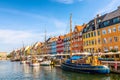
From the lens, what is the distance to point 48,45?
179125mm

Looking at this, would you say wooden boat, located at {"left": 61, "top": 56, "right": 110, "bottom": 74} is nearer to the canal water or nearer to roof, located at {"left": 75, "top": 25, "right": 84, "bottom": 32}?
the canal water

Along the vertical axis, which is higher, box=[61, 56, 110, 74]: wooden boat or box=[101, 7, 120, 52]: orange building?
box=[101, 7, 120, 52]: orange building

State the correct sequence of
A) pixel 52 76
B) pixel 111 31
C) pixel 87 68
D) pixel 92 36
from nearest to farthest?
pixel 52 76, pixel 87 68, pixel 111 31, pixel 92 36

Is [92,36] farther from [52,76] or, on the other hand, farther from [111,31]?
[52,76]

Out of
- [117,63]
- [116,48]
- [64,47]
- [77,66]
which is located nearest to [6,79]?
[77,66]

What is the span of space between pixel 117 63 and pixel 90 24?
46204 millimetres

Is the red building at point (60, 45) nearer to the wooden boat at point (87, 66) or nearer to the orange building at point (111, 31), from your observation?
the orange building at point (111, 31)

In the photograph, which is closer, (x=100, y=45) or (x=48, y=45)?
(x=100, y=45)

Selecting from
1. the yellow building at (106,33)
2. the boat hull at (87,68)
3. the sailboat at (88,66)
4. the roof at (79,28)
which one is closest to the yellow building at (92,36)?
the yellow building at (106,33)

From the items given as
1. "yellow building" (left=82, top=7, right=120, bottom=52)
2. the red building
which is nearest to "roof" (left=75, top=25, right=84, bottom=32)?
"yellow building" (left=82, top=7, right=120, bottom=52)

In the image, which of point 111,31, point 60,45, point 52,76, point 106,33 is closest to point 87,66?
point 52,76

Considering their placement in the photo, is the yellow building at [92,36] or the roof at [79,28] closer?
the yellow building at [92,36]

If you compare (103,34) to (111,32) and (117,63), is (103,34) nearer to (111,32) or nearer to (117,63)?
(111,32)

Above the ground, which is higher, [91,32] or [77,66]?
[91,32]
